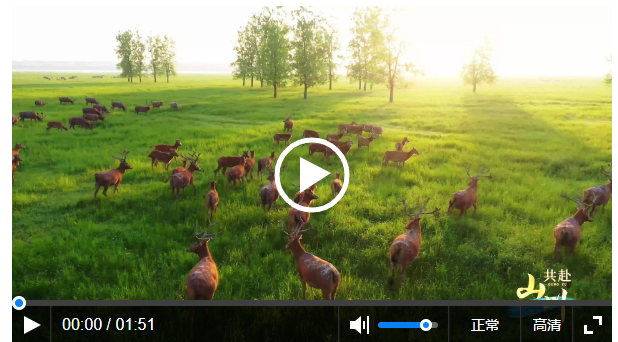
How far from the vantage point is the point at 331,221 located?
7.60m

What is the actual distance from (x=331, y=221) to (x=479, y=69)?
3300 cm

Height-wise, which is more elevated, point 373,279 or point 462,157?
point 462,157

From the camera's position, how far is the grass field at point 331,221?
5.64 metres

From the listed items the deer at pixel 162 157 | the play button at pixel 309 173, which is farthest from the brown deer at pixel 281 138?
the play button at pixel 309 173

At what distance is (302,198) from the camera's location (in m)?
7.93

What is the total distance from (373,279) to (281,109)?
18.2 meters

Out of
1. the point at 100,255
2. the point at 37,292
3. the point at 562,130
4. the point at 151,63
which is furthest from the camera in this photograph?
the point at 151,63

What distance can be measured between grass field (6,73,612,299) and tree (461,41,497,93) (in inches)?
719
